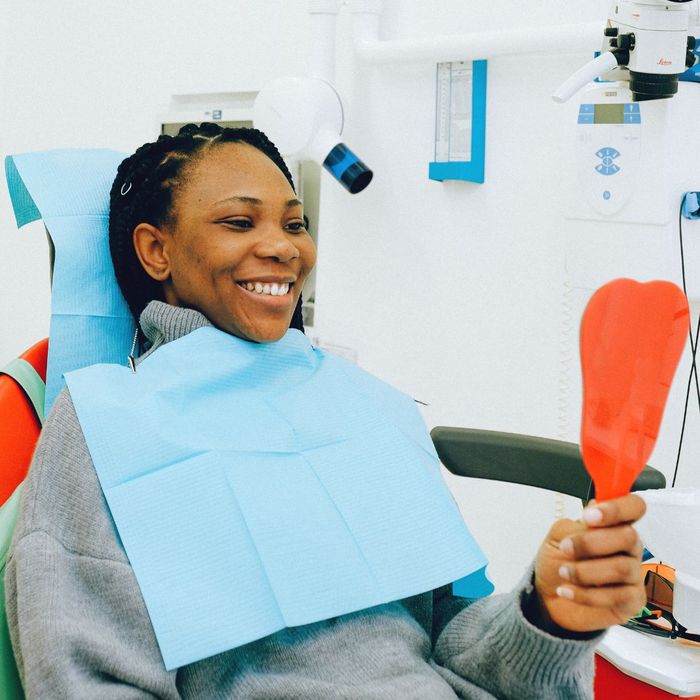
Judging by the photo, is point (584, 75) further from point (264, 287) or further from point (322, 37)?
point (322, 37)

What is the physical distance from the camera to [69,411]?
107 cm

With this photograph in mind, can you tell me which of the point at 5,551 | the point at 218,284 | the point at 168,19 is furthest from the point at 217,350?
the point at 168,19

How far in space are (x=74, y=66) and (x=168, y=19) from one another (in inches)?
15.0

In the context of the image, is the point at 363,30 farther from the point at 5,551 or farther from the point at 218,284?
the point at 5,551

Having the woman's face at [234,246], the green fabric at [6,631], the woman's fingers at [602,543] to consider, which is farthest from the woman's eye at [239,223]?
the woman's fingers at [602,543]

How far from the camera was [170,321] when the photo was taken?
123 centimetres

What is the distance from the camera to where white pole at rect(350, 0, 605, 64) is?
5.56ft

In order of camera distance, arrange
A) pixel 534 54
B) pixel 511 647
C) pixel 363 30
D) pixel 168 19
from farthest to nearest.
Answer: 1. pixel 168 19
2. pixel 363 30
3. pixel 534 54
4. pixel 511 647

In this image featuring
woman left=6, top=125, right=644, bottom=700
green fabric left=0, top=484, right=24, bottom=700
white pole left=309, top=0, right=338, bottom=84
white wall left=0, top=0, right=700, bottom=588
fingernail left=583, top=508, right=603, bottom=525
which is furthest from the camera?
white pole left=309, top=0, right=338, bottom=84

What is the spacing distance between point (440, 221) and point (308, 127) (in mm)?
375

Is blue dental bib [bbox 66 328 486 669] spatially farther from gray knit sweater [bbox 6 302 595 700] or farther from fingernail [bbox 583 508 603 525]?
fingernail [bbox 583 508 603 525]

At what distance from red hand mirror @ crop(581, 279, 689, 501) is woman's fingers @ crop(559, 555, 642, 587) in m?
0.06

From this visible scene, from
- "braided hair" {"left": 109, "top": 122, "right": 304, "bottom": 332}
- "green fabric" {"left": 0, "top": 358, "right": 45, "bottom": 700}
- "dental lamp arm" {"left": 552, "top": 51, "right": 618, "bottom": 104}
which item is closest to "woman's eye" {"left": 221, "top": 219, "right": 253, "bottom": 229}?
"braided hair" {"left": 109, "top": 122, "right": 304, "bottom": 332}

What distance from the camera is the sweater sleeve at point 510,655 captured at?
2.91ft
